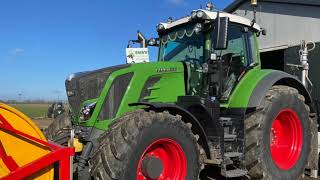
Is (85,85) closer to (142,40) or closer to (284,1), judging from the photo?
(142,40)

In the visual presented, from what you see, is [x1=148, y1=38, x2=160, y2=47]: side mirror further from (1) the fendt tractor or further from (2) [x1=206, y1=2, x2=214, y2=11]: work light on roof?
(2) [x1=206, y1=2, x2=214, y2=11]: work light on roof

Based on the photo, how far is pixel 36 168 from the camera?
4.50m

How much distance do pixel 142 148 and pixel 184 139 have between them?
28.2 inches

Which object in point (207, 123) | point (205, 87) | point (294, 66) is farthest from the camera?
point (294, 66)

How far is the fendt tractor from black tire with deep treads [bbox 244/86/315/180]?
1 centimetres

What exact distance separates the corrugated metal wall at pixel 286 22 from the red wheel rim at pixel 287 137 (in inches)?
154

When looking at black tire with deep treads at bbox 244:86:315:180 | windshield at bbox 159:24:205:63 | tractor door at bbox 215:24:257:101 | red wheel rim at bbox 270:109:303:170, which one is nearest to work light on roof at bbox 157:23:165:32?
windshield at bbox 159:24:205:63

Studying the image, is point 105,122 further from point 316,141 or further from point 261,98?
point 316,141

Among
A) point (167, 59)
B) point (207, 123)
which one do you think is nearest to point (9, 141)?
point (207, 123)

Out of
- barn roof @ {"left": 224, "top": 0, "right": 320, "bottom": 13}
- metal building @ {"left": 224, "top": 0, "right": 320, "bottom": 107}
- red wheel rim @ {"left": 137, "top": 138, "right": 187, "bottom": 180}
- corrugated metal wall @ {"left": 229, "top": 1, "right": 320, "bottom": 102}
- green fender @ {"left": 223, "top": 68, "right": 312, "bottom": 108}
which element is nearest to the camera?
red wheel rim @ {"left": 137, "top": 138, "right": 187, "bottom": 180}

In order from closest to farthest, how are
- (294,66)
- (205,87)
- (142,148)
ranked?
(142,148), (205,87), (294,66)

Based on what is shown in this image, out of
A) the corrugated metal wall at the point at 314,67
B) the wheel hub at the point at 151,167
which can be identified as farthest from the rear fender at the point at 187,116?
the corrugated metal wall at the point at 314,67

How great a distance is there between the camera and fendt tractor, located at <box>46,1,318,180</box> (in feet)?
17.5

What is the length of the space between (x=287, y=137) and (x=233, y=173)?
5.47 ft
